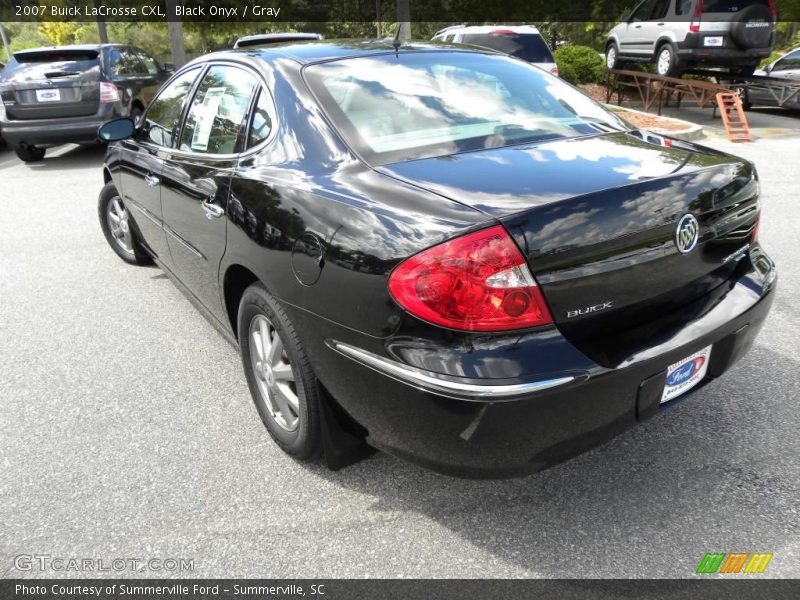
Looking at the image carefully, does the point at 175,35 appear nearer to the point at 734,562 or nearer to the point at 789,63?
the point at 789,63

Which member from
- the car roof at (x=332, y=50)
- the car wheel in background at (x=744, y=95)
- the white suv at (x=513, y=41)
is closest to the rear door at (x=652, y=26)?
the car wheel in background at (x=744, y=95)

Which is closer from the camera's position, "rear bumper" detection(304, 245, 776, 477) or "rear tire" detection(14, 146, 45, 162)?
"rear bumper" detection(304, 245, 776, 477)

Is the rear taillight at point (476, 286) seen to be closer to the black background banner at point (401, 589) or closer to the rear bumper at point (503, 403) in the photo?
the rear bumper at point (503, 403)

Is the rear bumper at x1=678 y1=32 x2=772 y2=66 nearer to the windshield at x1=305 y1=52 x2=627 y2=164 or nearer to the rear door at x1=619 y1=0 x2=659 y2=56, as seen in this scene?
the rear door at x1=619 y1=0 x2=659 y2=56

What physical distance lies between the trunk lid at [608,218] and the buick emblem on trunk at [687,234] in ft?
0.06

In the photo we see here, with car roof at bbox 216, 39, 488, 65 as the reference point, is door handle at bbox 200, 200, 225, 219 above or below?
below

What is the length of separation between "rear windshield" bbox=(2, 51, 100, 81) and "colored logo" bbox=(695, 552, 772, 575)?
33.0 ft

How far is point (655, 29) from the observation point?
14.1 m

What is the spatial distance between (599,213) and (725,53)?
13.2m

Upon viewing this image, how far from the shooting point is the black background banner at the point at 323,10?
24.7 meters

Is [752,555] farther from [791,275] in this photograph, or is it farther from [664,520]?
[791,275]

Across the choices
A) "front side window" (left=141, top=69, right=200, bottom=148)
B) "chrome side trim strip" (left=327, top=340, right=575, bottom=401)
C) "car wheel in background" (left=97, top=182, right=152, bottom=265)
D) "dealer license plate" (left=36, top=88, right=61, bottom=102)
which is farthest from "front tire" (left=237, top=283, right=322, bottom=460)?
"dealer license plate" (left=36, top=88, right=61, bottom=102)

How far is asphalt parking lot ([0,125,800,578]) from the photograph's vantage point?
2.22 metres

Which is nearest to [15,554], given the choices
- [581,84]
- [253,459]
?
[253,459]
